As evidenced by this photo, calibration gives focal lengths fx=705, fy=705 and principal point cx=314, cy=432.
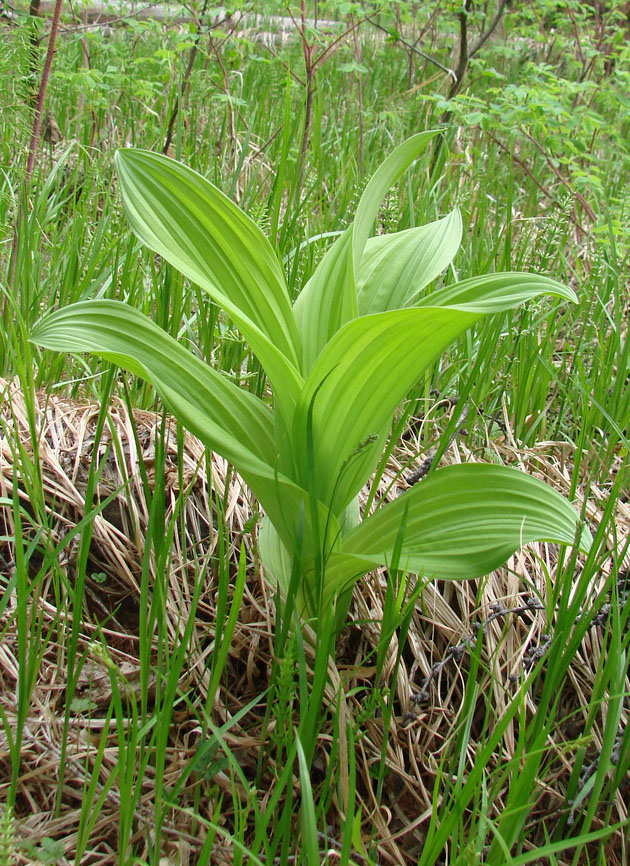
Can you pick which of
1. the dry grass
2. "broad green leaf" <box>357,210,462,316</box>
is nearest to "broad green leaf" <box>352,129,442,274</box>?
"broad green leaf" <box>357,210,462,316</box>

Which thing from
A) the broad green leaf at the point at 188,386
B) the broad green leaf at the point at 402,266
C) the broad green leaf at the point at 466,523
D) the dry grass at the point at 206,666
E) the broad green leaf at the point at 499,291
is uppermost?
the broad green leaf at the point at 402,266

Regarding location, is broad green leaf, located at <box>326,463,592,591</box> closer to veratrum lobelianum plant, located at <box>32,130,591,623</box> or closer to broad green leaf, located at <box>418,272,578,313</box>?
veratrum lobelianum plant, located at <box>32,130,591,623</box>

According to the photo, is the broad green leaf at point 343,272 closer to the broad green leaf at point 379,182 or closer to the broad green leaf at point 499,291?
the broad green leaf at point 379,182

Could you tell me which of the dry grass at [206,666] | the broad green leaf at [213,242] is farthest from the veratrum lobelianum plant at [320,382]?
the dry grass at [206,666]

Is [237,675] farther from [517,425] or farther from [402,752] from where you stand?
[517,425]

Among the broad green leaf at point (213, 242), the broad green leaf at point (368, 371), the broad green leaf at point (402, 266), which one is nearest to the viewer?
the broad green leaf at point (368, 371)

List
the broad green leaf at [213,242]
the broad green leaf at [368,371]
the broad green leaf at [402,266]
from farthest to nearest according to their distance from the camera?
the broad green leaf at [402,266]
the broad green leaf at [213,242]
the broad green leaf at [368,371]

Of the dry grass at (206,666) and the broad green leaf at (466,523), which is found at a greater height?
the broad green leaf at (466,523)

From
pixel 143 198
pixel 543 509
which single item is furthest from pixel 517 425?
pixel 143 198
